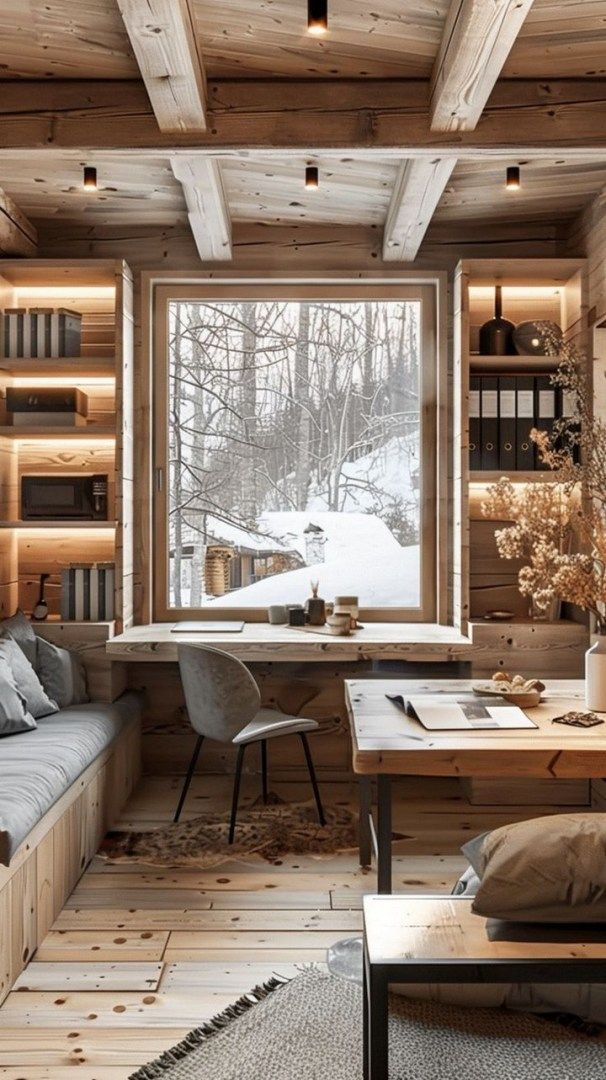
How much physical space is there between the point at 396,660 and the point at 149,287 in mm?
2072

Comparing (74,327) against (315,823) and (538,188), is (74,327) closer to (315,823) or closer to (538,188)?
(538,188)

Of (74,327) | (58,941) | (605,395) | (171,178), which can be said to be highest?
(171,178)

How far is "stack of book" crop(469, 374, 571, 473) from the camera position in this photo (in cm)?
420

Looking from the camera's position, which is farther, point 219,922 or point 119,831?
point 119,831

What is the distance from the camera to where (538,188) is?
3.96 metres

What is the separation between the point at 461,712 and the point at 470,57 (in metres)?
1.81

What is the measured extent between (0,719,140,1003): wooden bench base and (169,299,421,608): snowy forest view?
104cm

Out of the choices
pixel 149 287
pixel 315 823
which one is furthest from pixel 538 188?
pixel 315 823

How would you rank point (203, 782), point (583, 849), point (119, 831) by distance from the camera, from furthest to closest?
point (203, 782) → point (119, 831) → point (583, 849)

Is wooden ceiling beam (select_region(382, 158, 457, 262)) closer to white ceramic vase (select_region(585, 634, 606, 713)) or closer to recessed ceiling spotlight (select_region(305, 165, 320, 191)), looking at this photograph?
recessed ceiling spotlight (select_region(305, 165, 320, 191))

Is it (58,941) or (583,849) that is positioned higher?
(583,849)

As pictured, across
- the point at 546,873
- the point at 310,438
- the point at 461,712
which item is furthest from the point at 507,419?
the point at 546,873

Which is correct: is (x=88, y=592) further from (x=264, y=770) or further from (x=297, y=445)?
(x=297, y=445)

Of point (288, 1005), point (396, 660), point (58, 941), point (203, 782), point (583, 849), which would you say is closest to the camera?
point (583, 849)
